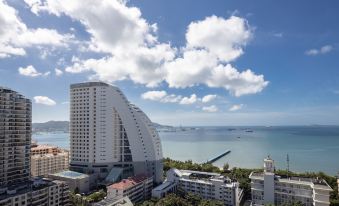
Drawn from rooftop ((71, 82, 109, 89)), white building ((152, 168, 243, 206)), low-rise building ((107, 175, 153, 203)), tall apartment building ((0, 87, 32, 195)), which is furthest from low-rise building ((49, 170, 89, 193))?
rooftop ((71, 82, 109, 89))

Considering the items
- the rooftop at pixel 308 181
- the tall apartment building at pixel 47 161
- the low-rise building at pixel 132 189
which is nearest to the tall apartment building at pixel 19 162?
the low-rise building at pixel 132 189

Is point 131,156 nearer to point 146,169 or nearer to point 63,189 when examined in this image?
point 146,169

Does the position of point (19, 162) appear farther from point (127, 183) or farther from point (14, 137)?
point (127, 183)

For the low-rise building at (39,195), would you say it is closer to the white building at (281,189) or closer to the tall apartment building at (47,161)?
the tall apartment building at (47,161)

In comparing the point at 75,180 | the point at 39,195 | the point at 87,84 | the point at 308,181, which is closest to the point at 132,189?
the point at 39,195

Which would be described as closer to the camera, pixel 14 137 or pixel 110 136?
pixel 14 137

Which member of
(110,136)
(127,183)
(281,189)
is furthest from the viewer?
(110,136)
